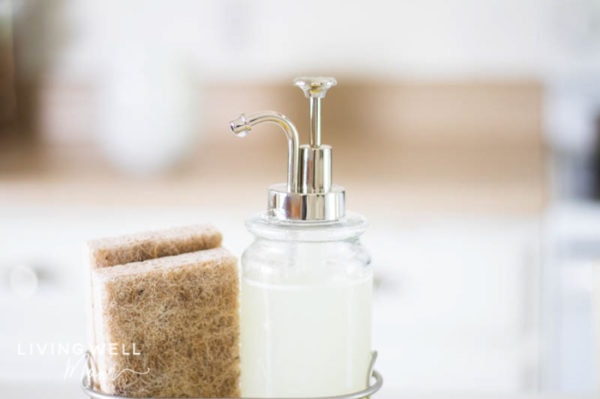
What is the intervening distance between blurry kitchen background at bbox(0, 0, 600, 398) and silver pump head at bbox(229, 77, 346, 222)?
87cm

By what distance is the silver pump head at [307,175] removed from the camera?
400 mm

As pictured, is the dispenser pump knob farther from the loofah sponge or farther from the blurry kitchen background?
the blurry kitchen background

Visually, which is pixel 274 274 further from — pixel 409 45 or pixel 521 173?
pixel 409 45

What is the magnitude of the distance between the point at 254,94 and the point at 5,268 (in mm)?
823

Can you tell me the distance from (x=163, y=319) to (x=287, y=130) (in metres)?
0.11

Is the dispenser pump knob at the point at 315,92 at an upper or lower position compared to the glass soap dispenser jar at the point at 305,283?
upper

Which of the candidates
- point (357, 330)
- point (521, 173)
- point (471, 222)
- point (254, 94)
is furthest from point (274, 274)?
point (254, 94)

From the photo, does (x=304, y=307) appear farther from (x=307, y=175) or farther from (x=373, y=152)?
(x=373, y=152)

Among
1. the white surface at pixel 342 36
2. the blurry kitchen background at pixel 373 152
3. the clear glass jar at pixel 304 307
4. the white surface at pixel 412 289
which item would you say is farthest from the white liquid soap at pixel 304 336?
the white surface at pixel 342 36

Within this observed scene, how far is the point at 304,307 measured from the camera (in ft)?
1.31

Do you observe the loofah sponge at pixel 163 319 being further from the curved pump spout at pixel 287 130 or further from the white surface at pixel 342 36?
the white surface at pixel 342 36

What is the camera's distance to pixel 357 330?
16.2 inches

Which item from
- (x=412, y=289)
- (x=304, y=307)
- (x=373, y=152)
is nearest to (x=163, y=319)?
(x=304, y=307)

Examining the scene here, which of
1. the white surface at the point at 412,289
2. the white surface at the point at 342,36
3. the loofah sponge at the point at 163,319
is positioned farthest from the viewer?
the white surface at the point at 342,36
